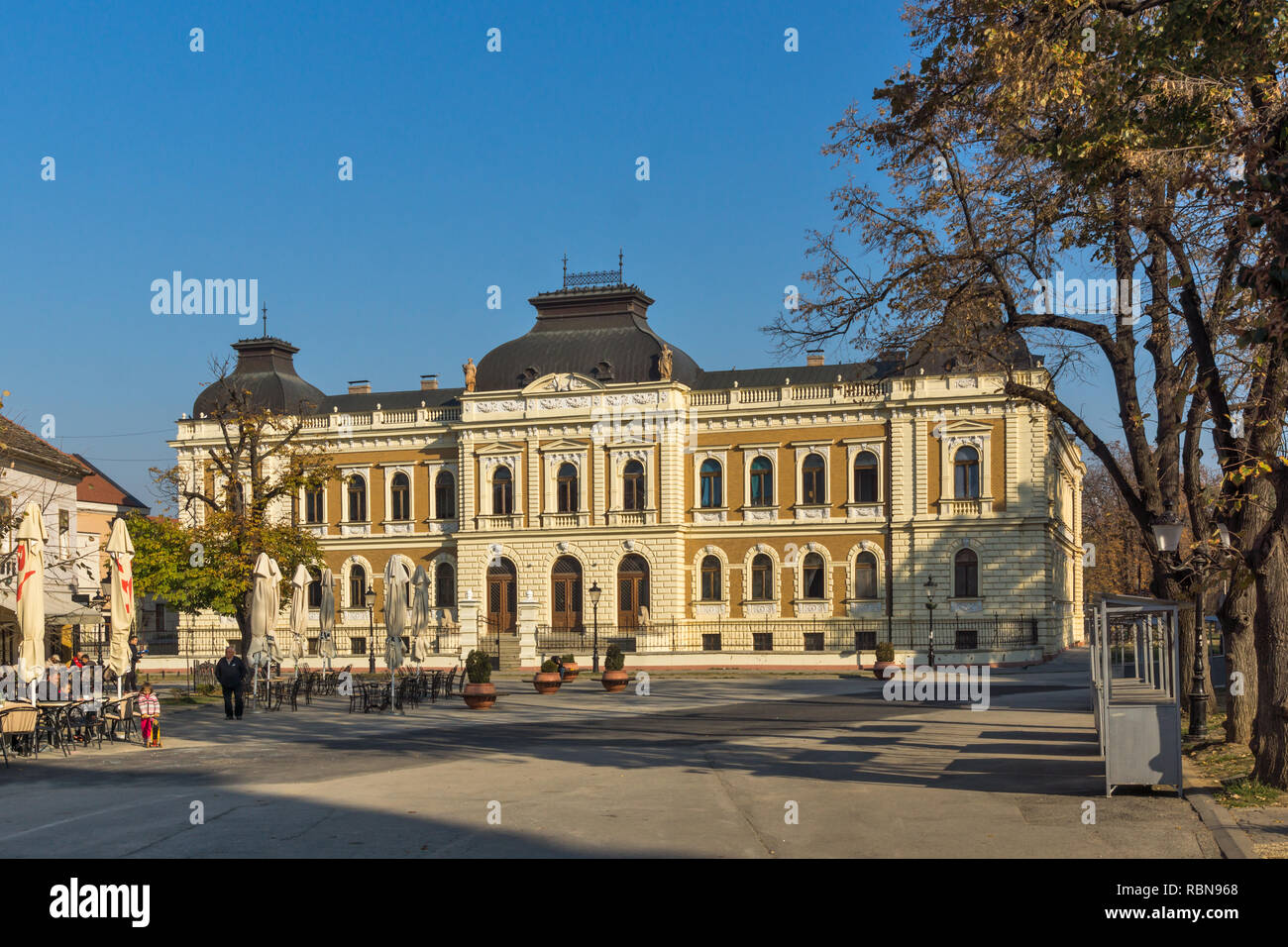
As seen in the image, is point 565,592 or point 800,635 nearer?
point 800,635

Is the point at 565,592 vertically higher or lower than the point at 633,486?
lower

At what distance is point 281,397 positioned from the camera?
6322 centimetres

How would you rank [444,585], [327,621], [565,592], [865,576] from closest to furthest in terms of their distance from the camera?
[327,621], [865,576], [565,592], [444,585]

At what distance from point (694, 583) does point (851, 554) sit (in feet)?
23.2

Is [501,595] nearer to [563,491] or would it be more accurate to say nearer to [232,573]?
[563,491]

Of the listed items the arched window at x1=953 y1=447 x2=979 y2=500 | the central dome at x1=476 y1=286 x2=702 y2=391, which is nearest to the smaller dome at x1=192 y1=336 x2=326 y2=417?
the central dome at x1=476 y1=286 x2=702 y2=391

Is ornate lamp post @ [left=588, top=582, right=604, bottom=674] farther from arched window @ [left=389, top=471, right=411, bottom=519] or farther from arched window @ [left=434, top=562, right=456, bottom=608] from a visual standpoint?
arched window @ [left=389, top=471, right=411, bottom=519]

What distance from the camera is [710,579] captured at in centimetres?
5722

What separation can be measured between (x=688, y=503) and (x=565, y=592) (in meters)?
6.84

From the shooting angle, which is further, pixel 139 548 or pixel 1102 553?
pixel 1102 553

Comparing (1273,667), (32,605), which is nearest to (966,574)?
(1273,667)

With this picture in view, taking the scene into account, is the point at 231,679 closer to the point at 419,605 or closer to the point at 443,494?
the point at 419,605
